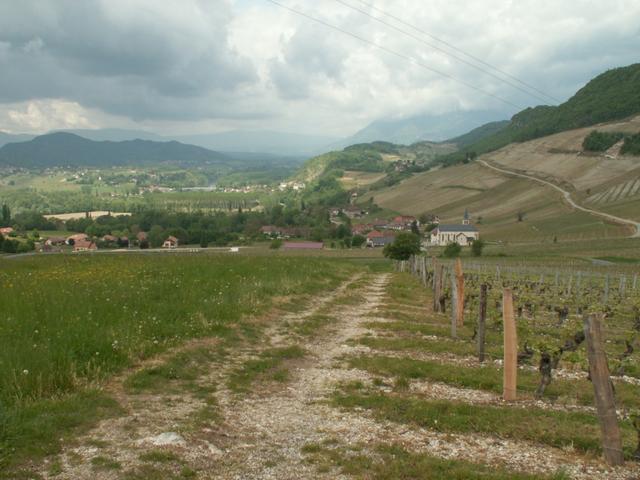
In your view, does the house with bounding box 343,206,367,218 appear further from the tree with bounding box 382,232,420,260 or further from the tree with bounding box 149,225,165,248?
the tree with bounding box 382,232,420,260

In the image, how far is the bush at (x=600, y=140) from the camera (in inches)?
5784

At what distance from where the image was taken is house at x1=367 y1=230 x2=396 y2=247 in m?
126

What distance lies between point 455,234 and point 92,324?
107 metres

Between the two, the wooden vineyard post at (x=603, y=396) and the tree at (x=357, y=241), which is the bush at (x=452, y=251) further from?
the wooden vineyard post at (x=603, y=396)

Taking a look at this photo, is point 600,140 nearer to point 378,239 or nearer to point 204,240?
point 378,239

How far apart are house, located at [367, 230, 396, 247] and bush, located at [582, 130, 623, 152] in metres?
66.1

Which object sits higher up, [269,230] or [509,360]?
[509,360]

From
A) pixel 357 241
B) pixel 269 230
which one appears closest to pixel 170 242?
pixel 269 230

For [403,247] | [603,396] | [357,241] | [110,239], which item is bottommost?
[357,241]

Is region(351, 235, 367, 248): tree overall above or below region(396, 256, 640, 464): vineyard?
below

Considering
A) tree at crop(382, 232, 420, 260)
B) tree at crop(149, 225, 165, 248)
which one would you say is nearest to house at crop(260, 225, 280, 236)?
tree at crop(149, 225, 165, 248)

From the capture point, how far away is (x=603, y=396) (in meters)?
6.66

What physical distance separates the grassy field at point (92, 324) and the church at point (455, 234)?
91946 millimetres

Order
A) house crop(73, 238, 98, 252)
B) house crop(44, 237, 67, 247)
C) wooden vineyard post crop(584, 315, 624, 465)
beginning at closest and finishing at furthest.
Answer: wooden vineyard post crop(584, 315, 624, 465), house crop(73, 238, 98, 252), house crop(44, 237, 67, 247)
